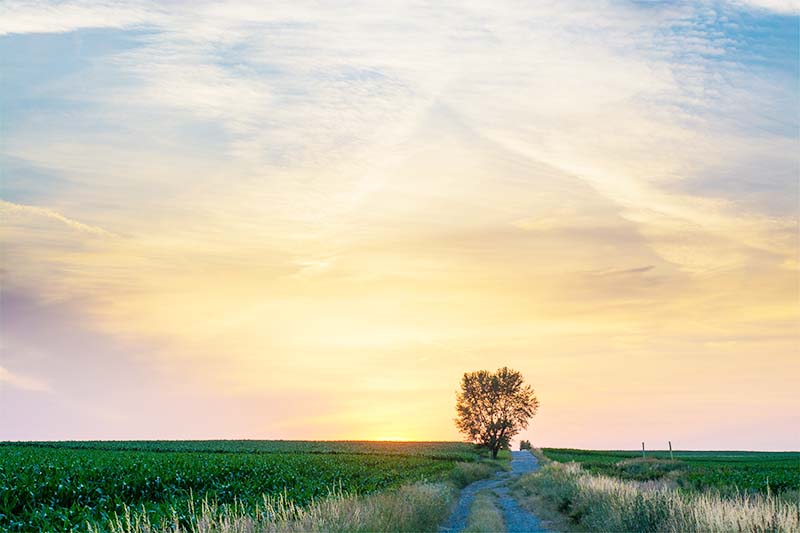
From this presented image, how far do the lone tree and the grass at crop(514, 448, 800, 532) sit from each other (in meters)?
65.3

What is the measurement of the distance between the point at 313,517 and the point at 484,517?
14.3 meters

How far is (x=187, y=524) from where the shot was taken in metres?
18.8

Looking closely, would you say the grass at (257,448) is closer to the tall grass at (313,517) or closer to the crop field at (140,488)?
the crop field at (140,488)

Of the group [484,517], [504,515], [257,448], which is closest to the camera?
[484,517]

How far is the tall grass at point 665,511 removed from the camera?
17.6 meters

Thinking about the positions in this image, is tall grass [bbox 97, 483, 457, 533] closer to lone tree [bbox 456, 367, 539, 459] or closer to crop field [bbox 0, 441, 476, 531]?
crop field [bbox 0, 441, 476, 531]

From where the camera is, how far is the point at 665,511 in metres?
20.2

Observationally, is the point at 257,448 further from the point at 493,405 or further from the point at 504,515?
the point at 504,515

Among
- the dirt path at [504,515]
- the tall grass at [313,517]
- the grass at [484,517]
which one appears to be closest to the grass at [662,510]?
the dirt path at [504,515]

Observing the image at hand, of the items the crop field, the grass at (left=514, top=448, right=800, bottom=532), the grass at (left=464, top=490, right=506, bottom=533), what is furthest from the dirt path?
the crop field

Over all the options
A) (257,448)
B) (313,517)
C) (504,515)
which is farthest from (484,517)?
(257,448)

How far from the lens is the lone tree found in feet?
319

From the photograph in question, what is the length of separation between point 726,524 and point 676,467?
45.0m

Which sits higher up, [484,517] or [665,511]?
[665,511]
